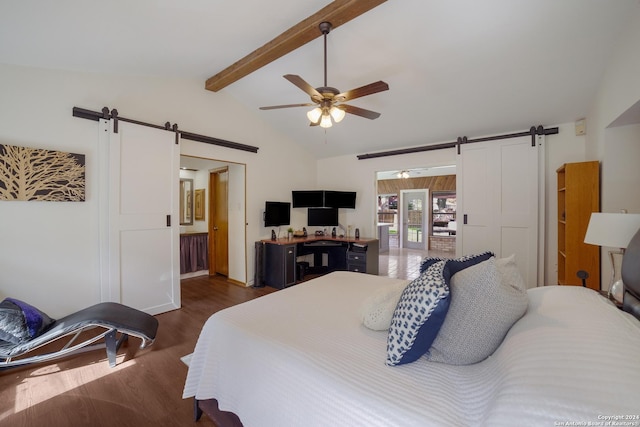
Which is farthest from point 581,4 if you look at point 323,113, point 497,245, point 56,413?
point 56,413

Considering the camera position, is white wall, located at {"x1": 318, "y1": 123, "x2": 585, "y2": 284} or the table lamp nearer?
the table lamp

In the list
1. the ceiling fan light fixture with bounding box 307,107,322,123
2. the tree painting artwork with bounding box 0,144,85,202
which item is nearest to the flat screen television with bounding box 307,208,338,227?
the ceiling fan light fixture with bounding box 307,107,322,123

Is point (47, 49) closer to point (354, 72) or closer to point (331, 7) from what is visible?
point (331, 7)

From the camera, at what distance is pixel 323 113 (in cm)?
254

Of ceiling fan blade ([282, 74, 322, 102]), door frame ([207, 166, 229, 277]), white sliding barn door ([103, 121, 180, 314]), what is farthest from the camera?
door frame ([207, 166, 229, 277])

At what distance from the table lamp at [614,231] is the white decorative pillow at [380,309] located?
121 cm

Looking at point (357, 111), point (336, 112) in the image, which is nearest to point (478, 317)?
point (336, 112)

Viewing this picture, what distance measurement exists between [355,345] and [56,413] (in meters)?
2.06

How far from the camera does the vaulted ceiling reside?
219 centimetres

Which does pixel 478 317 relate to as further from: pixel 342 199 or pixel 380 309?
pixel 342 199

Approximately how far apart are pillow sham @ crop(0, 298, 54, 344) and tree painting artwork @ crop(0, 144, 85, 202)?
104cm

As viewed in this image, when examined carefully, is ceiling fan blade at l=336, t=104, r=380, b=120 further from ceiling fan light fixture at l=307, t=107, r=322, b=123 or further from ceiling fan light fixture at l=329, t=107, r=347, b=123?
ceiling fan light fixture at l=307, t=107, r=322, b=123

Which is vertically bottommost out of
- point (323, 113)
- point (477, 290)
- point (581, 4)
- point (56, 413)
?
point (56, 413)

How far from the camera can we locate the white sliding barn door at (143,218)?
3.05 m
